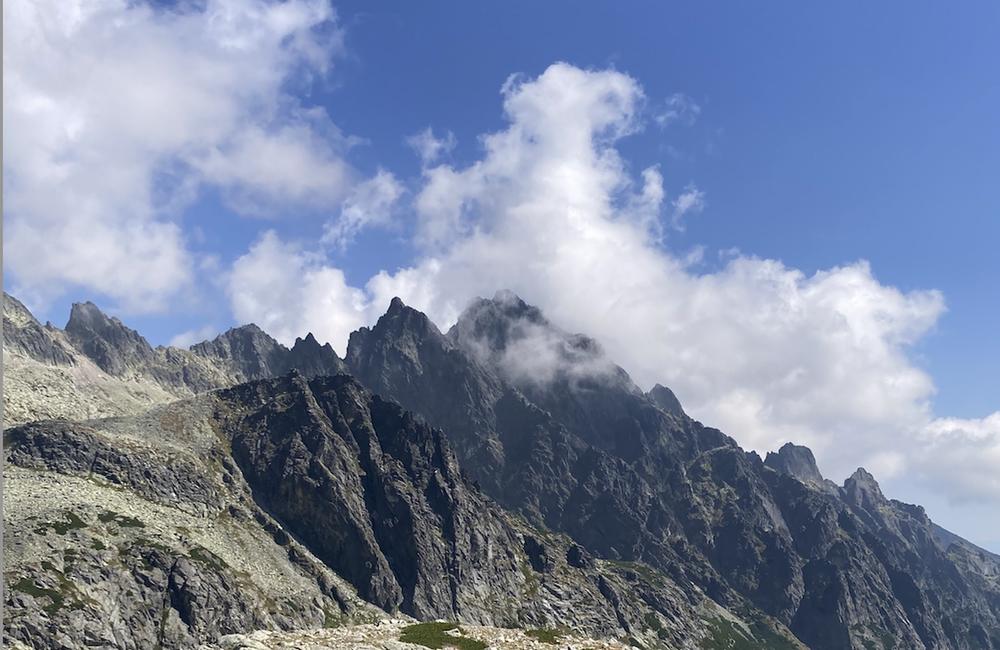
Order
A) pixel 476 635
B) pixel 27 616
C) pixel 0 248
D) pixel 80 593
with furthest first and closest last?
pixel 80 593, pixel 27 616, pixel 476 635, pixel 0 248

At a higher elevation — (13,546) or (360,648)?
(13,546)

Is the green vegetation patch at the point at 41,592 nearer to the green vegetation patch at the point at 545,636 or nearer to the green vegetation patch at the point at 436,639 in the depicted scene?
the green vegetation patch at the point at 436,639

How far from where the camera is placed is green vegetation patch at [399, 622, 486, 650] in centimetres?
5900

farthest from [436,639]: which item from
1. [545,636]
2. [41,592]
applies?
[41,592]

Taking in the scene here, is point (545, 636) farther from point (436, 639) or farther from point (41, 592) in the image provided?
point (41, 592)

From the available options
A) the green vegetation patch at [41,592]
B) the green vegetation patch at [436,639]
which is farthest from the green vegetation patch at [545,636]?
the green vegetation patch at [41,592]

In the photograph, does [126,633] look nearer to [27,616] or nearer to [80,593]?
[80,593]

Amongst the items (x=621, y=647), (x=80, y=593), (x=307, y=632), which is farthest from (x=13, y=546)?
(x=621, y=647)

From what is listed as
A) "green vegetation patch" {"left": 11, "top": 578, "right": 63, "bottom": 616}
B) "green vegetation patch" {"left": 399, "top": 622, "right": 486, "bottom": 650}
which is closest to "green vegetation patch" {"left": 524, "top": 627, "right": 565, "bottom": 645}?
"green vegetation patch" {"left": 399, "top": 622, "right": 486, "bottom": 650}

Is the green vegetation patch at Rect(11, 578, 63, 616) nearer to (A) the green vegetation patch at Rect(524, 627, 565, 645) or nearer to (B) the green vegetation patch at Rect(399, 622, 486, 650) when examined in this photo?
(B) the green vegetation patch at Rect(399, 622, 486, 650)

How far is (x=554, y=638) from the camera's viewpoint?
6481cm

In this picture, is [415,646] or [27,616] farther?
[27,616]

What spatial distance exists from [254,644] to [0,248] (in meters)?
46.8

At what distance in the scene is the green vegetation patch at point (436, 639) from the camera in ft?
194
